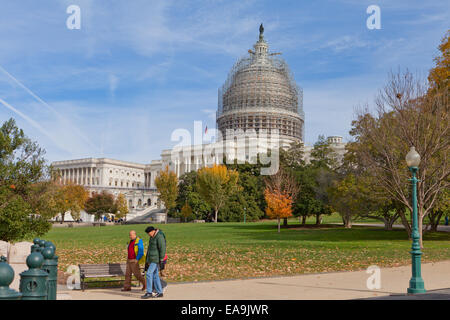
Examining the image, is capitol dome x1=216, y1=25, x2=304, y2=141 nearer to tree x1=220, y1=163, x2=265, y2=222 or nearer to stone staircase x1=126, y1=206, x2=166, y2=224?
stone staircase x1=126, y1=206, x2=166, y2=224

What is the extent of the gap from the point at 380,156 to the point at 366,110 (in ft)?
10.3

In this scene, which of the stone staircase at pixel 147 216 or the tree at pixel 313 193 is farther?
the stone staircase at pixel 147 216

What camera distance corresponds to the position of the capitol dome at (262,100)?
108 meters

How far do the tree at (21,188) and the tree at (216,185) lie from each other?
45.1 m

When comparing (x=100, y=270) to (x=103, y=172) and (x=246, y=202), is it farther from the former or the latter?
(x=103, y=172)

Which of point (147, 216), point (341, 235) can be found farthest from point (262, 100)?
point (341, 235)

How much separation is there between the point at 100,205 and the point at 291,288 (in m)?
74.0

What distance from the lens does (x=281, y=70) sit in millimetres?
113312

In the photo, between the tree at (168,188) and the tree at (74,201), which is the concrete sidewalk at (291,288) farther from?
the tree at (74,201)

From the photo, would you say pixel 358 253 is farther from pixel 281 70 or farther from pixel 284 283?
pixel 281 70

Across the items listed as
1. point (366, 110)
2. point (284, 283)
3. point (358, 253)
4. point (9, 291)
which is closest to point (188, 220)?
point (366, 110)

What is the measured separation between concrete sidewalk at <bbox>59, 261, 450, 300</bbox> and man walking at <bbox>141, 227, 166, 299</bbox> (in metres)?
0.29

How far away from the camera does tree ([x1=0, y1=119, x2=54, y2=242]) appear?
675 inches

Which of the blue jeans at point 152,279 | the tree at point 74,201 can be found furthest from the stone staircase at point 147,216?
the blue jeans at point 152,279
